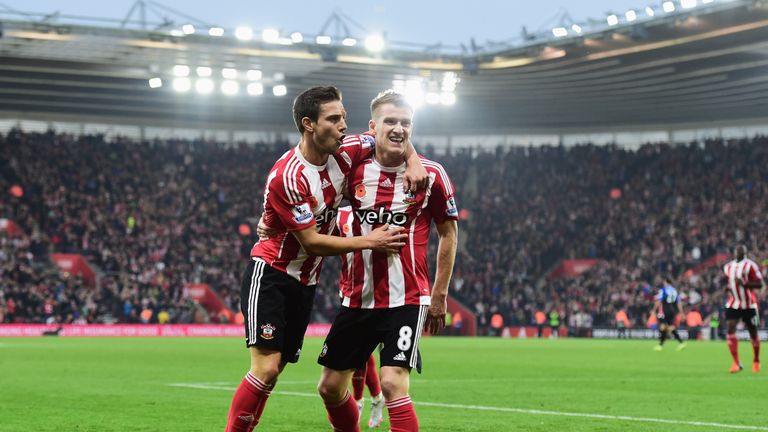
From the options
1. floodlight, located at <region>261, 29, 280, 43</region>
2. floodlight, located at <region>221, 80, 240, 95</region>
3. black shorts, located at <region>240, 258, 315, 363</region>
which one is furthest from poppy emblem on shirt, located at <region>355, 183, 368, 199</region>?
floodlight, located at <region>221, 80, 240, 95</region>

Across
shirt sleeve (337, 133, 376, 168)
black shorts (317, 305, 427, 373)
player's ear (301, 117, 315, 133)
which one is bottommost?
black shorts (317, 305, 427, 373)

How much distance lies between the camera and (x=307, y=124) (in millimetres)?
A: 6891

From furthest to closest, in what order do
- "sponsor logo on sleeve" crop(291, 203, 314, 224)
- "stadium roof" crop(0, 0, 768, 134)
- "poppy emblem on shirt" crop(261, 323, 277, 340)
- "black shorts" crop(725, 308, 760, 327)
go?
"stadium roof" crop(0, 0, 768, 134) → "black shorts" crop(725, 308, 760, 327) → "poppy emblem on shirt" crop(261, 323, 277, 340) → "sponsor logo on sleeve" crop(291, 203, 314, 224)

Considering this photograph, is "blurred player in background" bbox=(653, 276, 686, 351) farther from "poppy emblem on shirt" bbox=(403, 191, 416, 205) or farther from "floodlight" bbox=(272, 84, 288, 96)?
"poppy emblem on shirt" bbox=(403, 191, 416, 205)

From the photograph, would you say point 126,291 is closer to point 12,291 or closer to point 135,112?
point 12,291

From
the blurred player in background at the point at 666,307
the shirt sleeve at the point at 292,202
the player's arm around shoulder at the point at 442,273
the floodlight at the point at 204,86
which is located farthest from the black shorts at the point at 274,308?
the floodlight at the point at 204,86

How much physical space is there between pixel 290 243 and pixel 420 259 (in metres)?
0.87

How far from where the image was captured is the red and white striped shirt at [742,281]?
19594 mm

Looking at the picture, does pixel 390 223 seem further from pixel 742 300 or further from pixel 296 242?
pixel 742 300

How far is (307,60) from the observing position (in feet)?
139

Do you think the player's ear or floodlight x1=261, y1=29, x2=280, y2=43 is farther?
floodlight x1=261, y1=29, x2=280, y2=43

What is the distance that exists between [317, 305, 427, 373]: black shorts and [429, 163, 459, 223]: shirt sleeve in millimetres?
640

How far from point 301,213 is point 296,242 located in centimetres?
45

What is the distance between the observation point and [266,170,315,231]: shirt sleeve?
6750 mm
